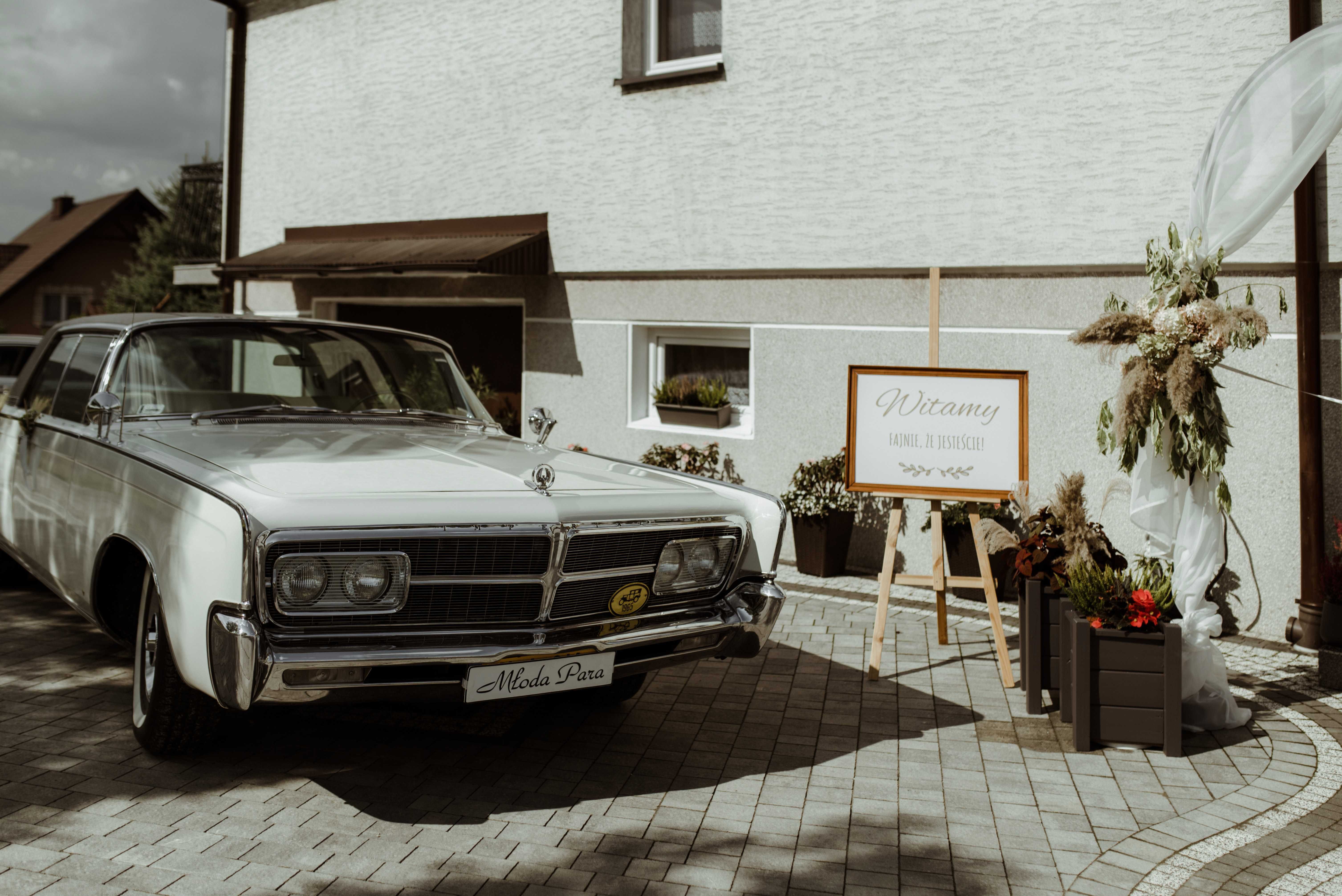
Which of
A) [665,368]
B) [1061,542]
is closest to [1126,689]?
[1061,542]

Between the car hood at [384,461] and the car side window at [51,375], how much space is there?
140 centimetres

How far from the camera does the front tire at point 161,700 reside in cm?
396

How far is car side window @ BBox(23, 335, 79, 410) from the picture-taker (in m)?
5.60

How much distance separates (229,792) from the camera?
3.93 metres

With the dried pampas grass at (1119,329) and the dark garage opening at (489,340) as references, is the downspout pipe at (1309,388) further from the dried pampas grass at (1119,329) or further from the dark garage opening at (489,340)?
the dark garage opening at (489,340)

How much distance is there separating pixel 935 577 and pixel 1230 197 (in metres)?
2.34

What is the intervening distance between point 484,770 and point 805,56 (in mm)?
6150

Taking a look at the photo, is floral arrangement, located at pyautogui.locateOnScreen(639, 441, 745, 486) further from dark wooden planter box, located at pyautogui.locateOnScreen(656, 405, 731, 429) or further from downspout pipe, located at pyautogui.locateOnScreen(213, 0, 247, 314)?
downspout pipe, located at pyautogui.locateOnScreen(213, 0, 247, 314)

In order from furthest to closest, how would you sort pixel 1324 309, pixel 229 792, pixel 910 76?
1. pixel 910 76
2. pixel 1324 309
3. pixel 229 792

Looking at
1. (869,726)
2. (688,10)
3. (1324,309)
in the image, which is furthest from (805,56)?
(869,726)

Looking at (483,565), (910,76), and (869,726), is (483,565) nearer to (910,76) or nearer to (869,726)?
(869,726)

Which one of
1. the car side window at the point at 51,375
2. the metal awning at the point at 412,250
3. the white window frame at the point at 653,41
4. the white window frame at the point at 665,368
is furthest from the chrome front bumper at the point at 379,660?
the white window frame at the point at 653,41

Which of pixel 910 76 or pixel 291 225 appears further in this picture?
pixel 291 225

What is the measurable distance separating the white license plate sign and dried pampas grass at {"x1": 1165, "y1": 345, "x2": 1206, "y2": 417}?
106 inches
